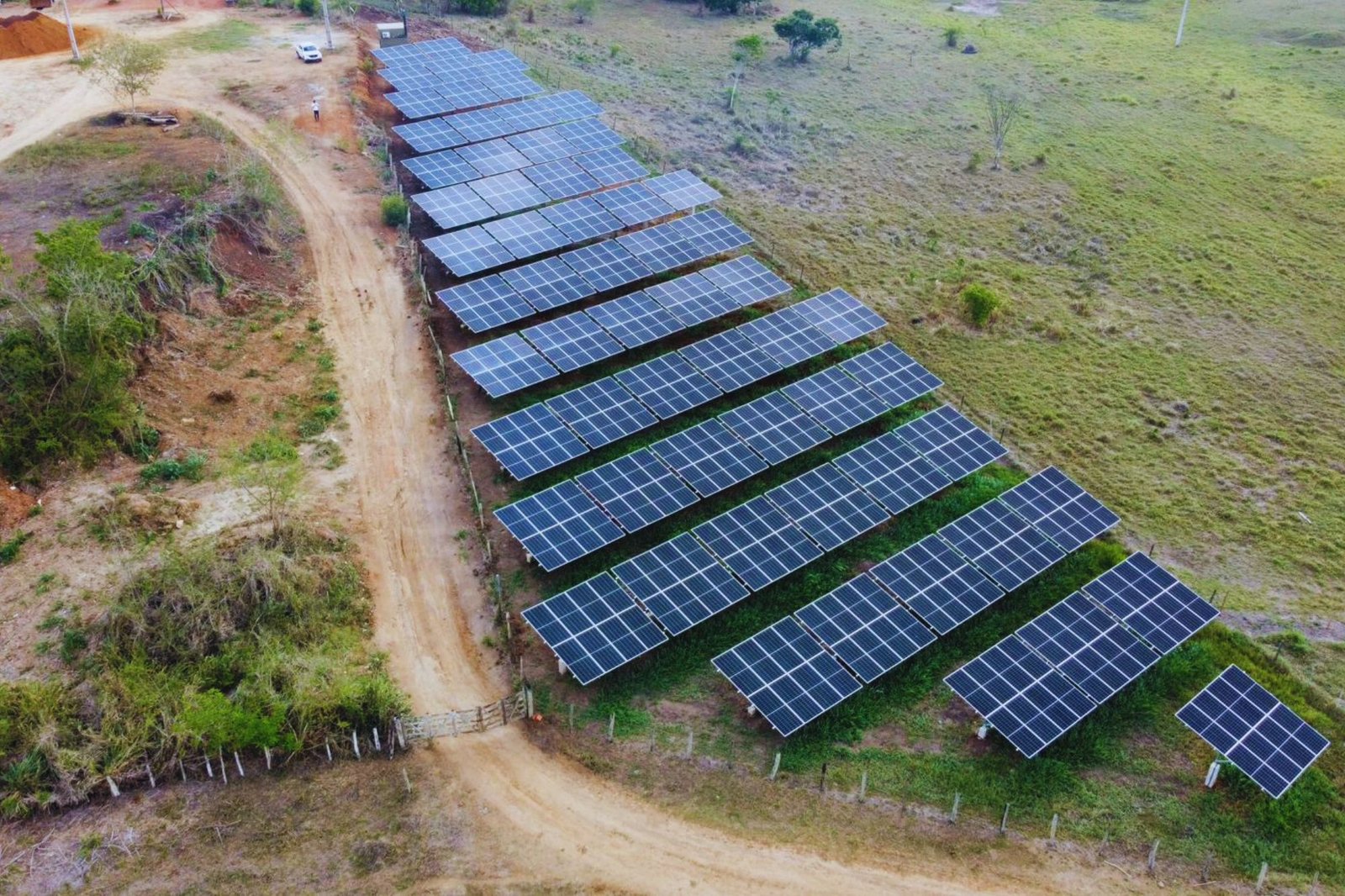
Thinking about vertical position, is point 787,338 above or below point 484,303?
below

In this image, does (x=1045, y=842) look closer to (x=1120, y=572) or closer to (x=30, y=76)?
(x=1120, y=572)

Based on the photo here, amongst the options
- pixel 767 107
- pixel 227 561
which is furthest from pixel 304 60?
pixel 227 561

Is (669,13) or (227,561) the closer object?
(227,561)

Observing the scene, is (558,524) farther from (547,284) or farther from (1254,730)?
(1254,730)

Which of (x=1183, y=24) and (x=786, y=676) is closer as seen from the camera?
(x=786, y=676)

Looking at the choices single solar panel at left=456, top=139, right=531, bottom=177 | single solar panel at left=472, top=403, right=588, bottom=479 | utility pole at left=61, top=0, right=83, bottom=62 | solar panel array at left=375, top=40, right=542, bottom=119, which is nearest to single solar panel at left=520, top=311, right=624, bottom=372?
single solar panel at left=472, top=403, right=588, bottom=479

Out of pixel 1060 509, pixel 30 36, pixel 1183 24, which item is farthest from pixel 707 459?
pixel 1183 24

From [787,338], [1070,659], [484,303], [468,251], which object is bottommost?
[1070,659]
